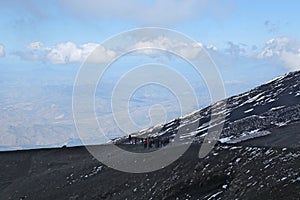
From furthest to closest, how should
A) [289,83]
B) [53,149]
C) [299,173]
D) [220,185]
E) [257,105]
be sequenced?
1. [289,83]
2. [257,105]
3. [53,149]
4. [220,185]
5. [299,173]

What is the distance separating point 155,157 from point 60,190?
13.2m

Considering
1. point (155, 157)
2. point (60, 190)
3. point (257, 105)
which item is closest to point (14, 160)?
point (60, 190)

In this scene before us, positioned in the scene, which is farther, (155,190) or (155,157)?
(155,157)

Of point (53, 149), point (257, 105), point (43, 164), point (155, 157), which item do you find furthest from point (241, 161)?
point (257, 105)

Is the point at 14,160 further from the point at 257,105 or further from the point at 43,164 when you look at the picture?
the point at 257,105

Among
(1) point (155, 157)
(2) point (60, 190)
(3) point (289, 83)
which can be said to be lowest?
(2) point (60, 190)

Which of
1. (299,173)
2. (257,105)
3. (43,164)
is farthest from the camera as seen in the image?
(257,105)

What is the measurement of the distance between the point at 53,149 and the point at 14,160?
7287 millimetres

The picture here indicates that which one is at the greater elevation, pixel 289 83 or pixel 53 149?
pixel 289 83

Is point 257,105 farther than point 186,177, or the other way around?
point 257,105

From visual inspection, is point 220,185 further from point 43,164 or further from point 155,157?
point 43,164

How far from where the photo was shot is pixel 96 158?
2445 inches

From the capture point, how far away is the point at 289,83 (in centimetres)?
12912

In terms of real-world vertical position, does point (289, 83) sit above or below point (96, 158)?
above
